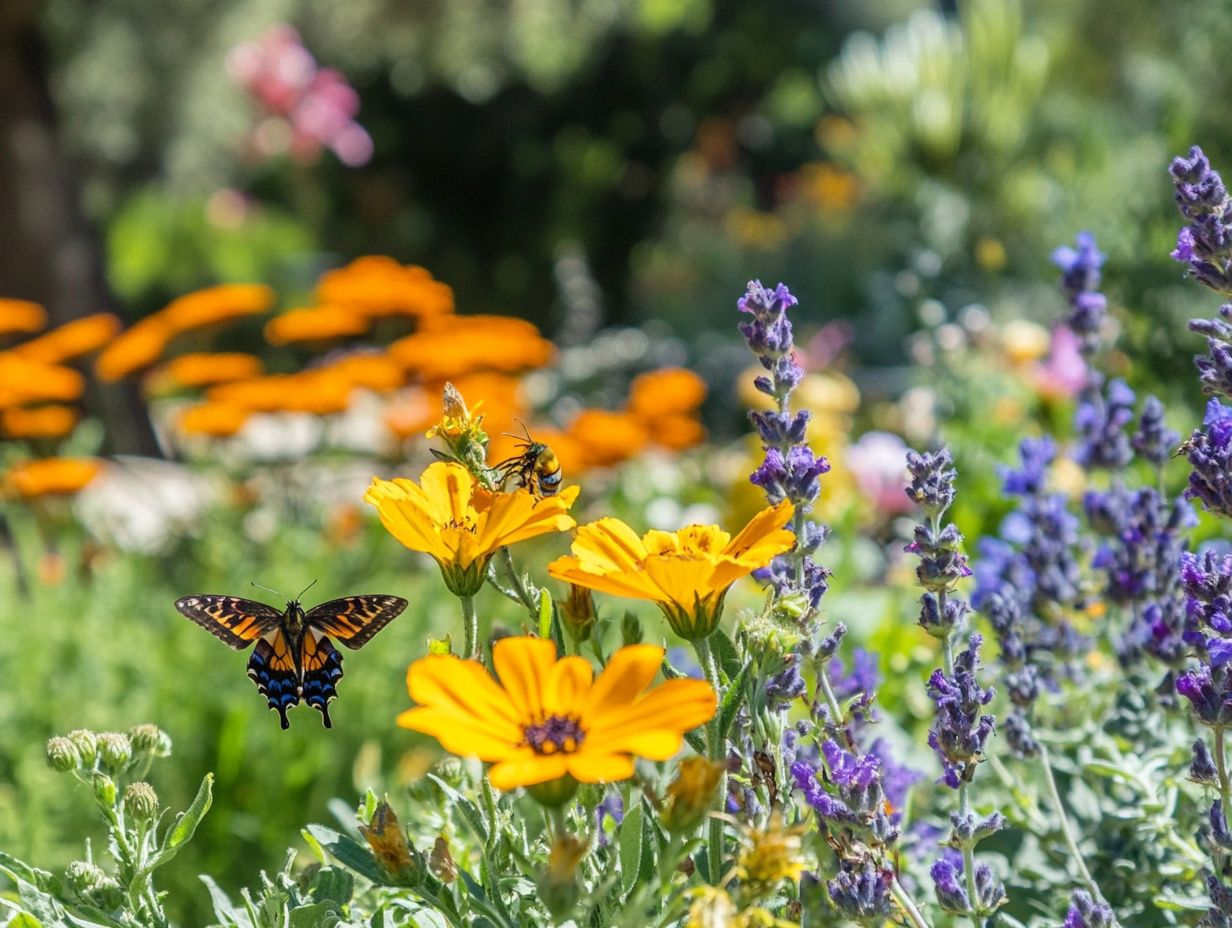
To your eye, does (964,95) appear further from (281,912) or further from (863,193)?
(281,912)

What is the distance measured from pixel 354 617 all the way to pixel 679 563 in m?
0.38

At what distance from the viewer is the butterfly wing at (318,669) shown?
3.80 feet

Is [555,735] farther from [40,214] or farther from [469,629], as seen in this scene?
[40,214]

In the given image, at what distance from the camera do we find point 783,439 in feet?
4.01

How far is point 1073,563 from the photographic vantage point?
1682mm

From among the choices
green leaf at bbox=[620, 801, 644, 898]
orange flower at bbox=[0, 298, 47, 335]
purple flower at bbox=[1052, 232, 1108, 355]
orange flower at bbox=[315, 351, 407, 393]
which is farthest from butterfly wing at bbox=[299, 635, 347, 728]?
orange flower at bbox=[0, 298, 47, 335]

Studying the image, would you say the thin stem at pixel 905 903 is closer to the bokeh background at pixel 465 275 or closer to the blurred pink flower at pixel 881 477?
the bokeh background at pixel 465 275

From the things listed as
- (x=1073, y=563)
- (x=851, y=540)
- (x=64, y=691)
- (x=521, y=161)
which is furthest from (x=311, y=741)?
(x=521, y=161)

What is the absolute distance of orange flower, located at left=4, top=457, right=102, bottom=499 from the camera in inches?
146

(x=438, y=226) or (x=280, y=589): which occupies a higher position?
(x=438, y=226)

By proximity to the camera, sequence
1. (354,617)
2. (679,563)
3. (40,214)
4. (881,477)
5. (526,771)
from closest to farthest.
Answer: (526,771) → (679,563) → (354,617) → (881,477) → (40,214)

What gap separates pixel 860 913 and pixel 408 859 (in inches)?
13.8

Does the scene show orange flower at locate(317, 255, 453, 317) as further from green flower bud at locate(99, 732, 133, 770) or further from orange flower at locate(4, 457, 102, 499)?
green flower bud at locate(99, 732, 133, 770)

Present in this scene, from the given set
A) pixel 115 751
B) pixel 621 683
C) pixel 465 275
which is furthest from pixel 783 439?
pixel 465 275
